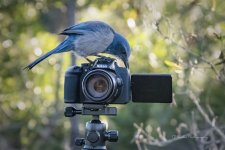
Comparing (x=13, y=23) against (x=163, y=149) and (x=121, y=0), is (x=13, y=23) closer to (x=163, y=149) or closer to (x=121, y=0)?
(x=121, y=0)

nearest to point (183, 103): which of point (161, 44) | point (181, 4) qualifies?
point (161, 44)

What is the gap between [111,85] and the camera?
7.35 ft

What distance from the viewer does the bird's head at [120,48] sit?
2650mm

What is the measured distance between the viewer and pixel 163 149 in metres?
4.89

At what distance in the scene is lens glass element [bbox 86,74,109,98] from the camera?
2281 mm

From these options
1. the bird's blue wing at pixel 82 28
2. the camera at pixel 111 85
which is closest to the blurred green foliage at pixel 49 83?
the bird's blue wing at pixel 82 28

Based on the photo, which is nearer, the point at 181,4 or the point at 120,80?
the point at 120,80

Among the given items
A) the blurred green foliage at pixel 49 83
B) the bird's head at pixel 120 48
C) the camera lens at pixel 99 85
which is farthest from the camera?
the blurred green foliage at pixel 49 83

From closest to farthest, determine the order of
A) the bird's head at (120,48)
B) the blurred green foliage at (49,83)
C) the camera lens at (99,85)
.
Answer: the camera lens at (99,85)
the bird's head at (120,48)
the blurred green foliage at (49,83)

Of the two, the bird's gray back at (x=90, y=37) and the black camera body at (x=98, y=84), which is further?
the bird's gray back at (x=90, y=37)

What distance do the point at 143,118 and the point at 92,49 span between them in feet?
7.74

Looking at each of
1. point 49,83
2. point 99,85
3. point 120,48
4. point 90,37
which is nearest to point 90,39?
point 90,37

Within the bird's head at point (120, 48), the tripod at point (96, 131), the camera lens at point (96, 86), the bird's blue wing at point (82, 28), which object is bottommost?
the tripod at point (96, 131)

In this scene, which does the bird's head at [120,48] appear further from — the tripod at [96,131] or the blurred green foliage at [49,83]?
the blurred green foliage at [49,83]
